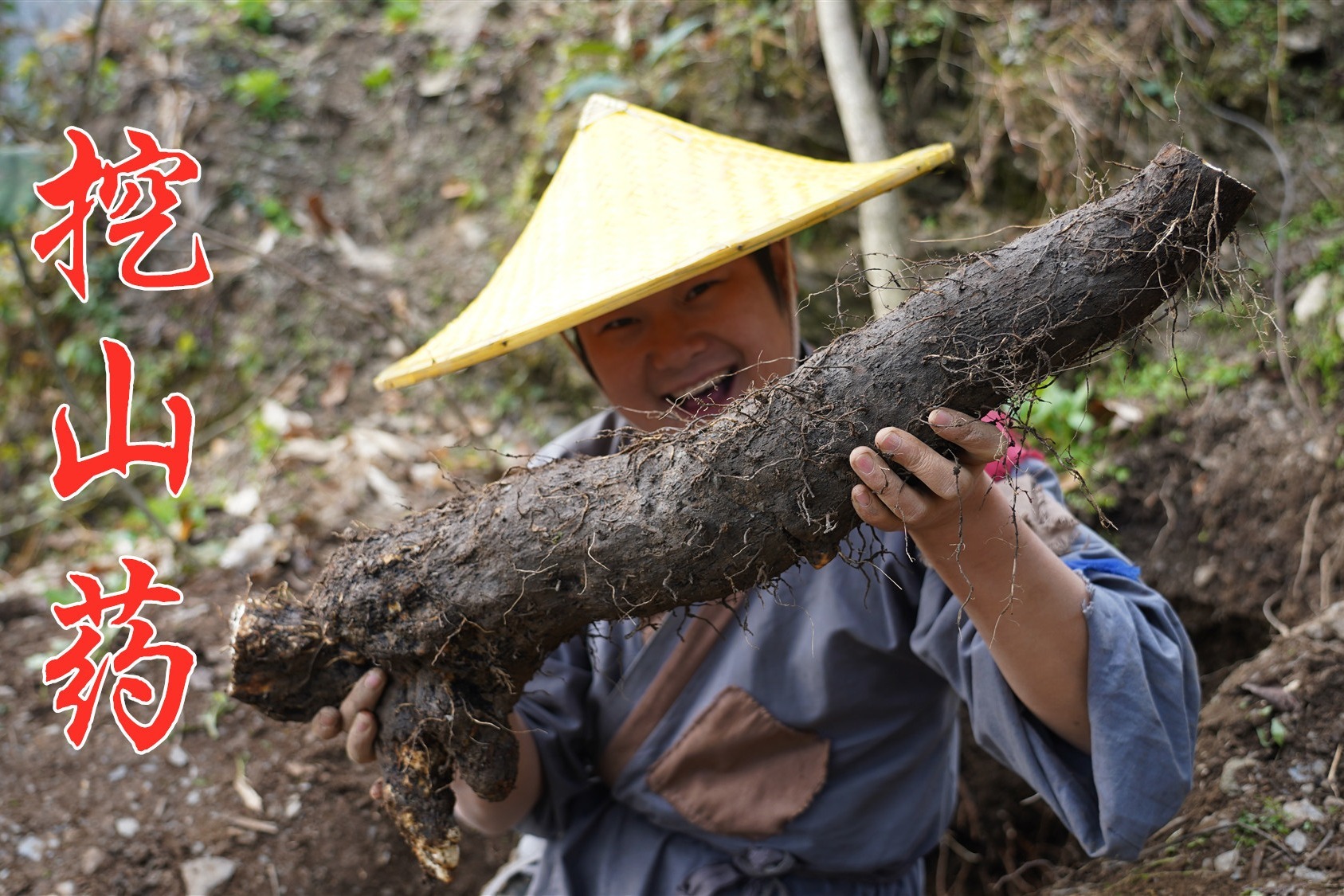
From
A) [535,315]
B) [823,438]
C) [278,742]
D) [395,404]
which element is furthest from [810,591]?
[395,404]

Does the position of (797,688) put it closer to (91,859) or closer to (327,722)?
(327,722)

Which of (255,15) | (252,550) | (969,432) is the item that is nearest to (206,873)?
(252,550)

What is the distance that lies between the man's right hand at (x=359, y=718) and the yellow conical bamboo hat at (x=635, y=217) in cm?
57

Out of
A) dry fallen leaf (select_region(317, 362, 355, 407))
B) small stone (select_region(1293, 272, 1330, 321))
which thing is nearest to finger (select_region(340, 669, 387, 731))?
small stone (select_region(1293, 272, 1330, 321))

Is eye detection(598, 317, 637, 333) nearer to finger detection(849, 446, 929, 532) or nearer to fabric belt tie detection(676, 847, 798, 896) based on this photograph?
finger detection(849, 446, 929, 532)

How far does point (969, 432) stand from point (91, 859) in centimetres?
256

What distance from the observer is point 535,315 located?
59.9 inches

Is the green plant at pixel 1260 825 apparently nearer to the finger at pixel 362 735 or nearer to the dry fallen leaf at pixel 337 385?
the finger at pixel 362 735

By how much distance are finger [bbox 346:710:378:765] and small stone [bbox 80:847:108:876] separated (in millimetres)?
1243

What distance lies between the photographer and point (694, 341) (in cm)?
168

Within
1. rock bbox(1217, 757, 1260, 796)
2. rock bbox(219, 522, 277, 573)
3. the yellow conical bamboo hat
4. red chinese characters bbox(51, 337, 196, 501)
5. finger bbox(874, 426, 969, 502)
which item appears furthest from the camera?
rock bbox(219, 522, 277, 573)

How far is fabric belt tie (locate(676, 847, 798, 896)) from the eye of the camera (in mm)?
1730

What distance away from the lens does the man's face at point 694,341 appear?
1.68 metres

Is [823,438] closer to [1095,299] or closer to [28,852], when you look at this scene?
[1095,299]
